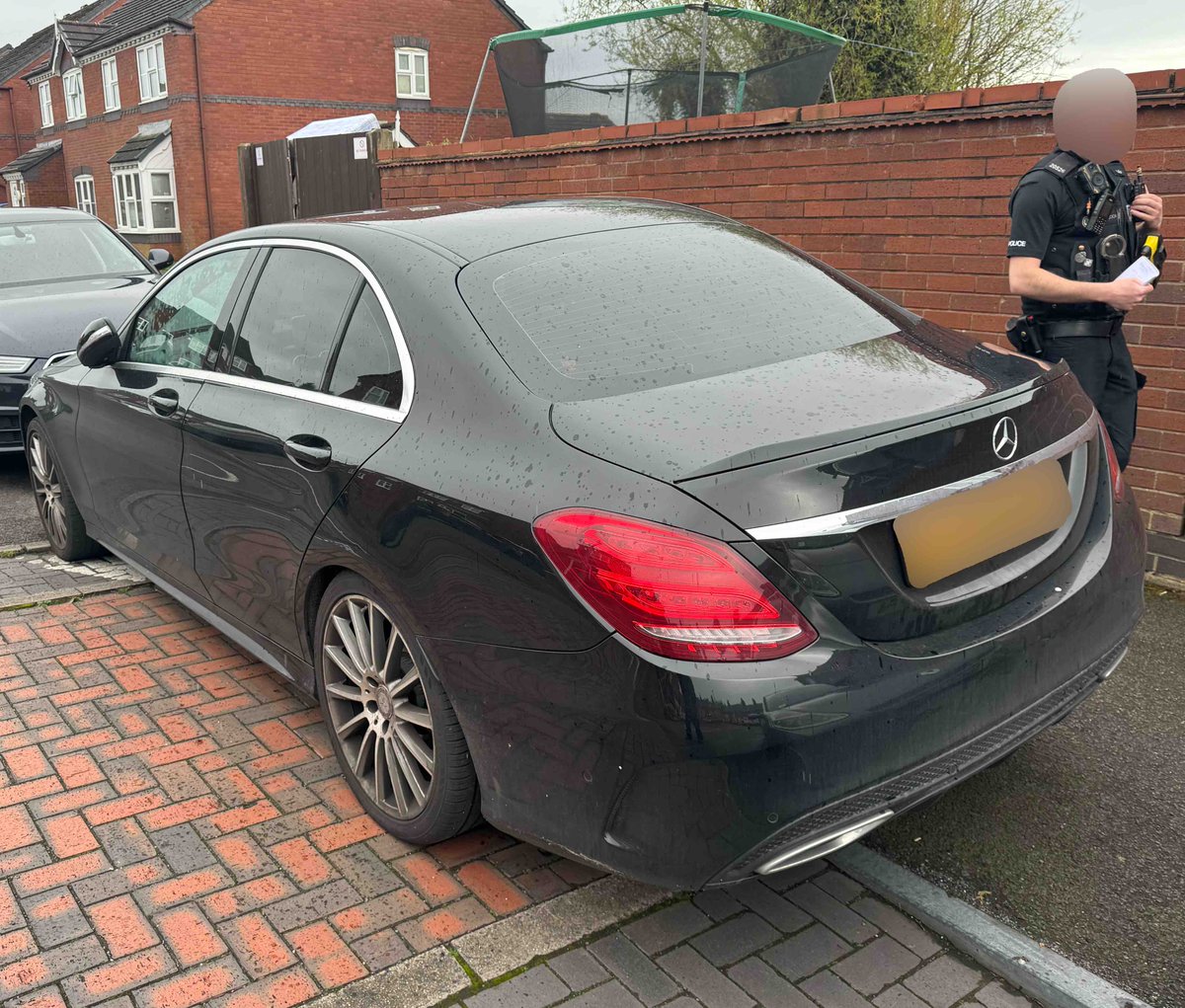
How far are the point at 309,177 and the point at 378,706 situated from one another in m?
10.9


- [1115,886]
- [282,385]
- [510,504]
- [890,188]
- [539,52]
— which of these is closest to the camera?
[510,504]

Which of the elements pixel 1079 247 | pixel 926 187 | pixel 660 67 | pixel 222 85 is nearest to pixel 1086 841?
pixel 1079 247

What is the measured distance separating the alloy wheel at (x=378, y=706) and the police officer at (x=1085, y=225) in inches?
108

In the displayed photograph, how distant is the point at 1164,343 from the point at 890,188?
1691mm

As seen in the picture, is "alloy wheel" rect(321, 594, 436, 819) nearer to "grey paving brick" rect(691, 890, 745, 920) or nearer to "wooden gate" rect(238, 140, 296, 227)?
"grey paving brick" rect(691, 890, 745, 920)

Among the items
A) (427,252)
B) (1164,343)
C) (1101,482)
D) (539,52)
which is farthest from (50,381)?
(539,52)

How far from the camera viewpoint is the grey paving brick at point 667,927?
2.51 m

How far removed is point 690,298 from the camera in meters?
2.91

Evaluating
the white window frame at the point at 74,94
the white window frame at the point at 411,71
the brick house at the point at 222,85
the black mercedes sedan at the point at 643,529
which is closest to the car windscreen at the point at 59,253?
the black mercedes sedan at the point at 643,529

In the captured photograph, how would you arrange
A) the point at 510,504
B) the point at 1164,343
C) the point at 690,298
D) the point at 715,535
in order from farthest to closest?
the point at 1164,343
the point at 690,298
the point at 510,504
the point at 715,535

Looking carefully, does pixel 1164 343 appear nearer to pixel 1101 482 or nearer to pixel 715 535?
pixel 1101 482

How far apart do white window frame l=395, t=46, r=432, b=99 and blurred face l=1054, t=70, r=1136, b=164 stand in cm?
3284

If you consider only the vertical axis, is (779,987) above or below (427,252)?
below

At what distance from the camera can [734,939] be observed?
99.3 inches
